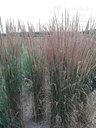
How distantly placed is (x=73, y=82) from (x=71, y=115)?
367 mm

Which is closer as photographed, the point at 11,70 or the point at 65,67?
the point at 65,67

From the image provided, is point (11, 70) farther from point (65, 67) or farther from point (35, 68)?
point (65, 67)

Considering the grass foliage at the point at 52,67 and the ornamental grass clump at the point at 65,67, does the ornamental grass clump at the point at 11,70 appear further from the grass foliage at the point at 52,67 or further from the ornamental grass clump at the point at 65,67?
the ornamental grass clump at the point at 65,67

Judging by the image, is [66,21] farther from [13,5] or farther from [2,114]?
[13,5]

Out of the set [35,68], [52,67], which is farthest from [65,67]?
[35,68]

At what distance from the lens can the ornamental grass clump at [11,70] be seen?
8.05 ft

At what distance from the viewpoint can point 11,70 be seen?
98.3 inches

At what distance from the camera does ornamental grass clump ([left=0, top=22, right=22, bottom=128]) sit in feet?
8.05

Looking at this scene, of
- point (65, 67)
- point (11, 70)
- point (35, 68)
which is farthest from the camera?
point (35, 68)

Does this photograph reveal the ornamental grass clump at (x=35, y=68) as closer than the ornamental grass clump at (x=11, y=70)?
No

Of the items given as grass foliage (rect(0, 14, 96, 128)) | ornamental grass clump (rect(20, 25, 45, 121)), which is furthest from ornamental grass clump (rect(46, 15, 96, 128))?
ornamental grass clump (rect(20, 25, 45, 121))

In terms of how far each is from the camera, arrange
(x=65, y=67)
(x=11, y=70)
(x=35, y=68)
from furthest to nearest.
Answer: (x=35, y=68)
(x=11, y=70)
(x=65, y=67)

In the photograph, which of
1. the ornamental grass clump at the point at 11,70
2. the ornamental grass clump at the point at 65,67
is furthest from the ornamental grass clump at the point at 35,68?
the ornamental grass clump at the point at 65,67

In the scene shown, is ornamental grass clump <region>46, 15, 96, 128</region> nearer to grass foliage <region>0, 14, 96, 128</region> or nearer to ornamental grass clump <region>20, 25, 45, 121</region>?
grass foliage <region>0, 14, 96, 128</region>
